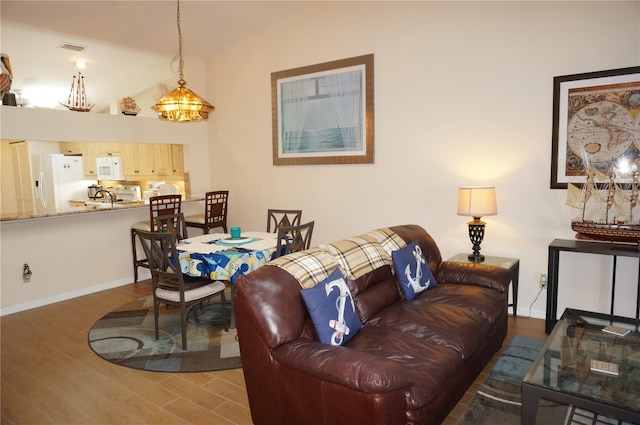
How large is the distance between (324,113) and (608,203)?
9.72 feet

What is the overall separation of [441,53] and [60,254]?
4.55m

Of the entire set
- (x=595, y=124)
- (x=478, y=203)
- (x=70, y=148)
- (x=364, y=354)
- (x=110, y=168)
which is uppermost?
(x=70, y=148)

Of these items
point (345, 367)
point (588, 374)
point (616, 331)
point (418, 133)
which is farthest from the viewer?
point (418, 133)

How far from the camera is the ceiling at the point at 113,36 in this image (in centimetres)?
420

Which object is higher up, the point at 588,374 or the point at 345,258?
the point at 345,258

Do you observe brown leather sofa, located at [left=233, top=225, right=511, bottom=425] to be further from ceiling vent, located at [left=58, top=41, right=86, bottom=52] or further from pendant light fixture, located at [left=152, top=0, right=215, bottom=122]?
ceiling vent, located at [left=58, top=41, right=86, bottom=52]

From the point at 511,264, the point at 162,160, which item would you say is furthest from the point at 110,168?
the point at 511,264

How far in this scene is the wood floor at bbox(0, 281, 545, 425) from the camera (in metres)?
2.51

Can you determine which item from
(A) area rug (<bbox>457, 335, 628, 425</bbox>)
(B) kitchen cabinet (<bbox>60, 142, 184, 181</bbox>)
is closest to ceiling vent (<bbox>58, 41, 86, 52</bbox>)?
(B) kitchen cabinet (<bbox>60, 142, 184, 181</bbox>)

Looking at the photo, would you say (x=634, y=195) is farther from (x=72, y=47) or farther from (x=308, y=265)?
(x=72, y=47)

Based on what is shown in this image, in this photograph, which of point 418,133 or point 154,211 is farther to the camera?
point 154,211

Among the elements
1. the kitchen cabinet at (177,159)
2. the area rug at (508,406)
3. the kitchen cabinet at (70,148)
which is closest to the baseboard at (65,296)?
the kitchen cabinet at (177,159)

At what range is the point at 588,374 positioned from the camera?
2086 millimetres

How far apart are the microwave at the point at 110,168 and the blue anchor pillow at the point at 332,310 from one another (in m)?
5.26
